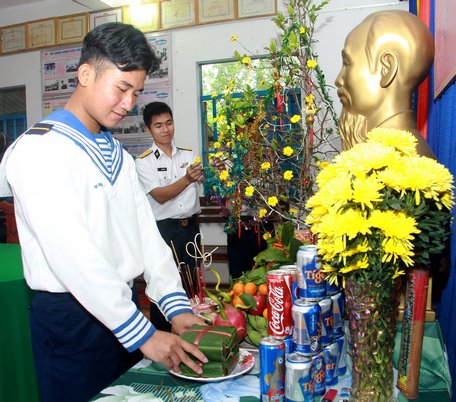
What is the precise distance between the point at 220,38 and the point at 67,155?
150 inches

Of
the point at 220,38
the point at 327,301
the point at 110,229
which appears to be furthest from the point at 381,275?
the point at 220,38

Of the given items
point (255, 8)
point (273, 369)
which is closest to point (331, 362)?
point (273, 369)

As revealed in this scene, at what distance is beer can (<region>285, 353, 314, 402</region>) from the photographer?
2.56 ft

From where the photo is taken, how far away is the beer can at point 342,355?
927 mm

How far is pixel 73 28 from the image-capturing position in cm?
515

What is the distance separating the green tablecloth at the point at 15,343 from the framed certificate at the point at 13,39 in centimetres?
422

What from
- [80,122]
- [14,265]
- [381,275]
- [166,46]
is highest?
[166,46]

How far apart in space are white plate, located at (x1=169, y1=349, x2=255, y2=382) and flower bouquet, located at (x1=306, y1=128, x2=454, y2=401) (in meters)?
0.24

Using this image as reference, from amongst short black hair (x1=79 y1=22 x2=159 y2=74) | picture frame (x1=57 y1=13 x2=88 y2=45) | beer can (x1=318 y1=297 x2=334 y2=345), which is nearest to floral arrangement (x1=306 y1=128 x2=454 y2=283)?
beer can (x1=318 y1=297 x2=334 y2=345)

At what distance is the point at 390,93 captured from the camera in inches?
52.6

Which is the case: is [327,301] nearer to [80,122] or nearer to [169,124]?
[80,122]

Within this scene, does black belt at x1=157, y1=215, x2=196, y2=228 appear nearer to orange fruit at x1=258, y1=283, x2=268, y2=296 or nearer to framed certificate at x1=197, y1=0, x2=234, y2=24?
orange fruit at x1=258, y1=283, x2=268, y2=296

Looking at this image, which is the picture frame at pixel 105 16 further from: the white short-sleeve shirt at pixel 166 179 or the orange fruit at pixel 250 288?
the orange fruit at pixel 250 288

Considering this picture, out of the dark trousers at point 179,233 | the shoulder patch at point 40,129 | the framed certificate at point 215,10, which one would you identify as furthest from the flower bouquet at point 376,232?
the framed certificate at point 215,10
